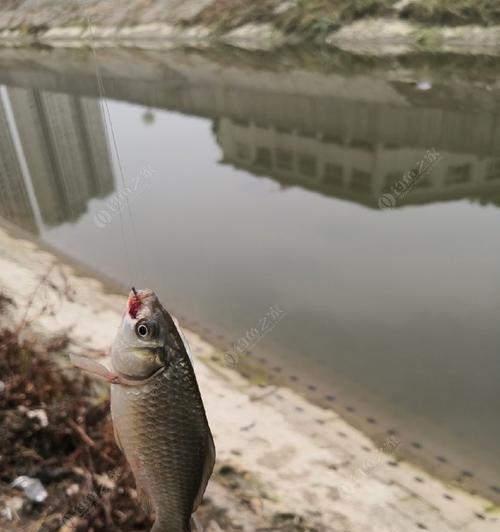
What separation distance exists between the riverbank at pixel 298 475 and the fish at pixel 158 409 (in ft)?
4.49

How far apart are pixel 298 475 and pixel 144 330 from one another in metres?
2.62

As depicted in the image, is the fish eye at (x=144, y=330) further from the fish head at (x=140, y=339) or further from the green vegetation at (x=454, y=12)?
the green vegetation at (x=454, y=12)

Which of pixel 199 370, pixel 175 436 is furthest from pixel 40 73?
pixel 175 436

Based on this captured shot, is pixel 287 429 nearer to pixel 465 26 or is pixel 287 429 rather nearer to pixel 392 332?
pixel 392 332

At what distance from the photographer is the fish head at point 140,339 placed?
6.75ft

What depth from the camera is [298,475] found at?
420 centimetres

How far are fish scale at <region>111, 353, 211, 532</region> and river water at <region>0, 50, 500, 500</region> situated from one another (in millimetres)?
1628

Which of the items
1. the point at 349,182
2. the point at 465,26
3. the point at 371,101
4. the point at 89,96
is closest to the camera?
the point at 349,182

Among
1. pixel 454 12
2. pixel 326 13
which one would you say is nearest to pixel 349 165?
pixel 454 12

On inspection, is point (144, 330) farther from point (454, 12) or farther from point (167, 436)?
point (454, 12)

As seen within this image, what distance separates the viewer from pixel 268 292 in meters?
7.46

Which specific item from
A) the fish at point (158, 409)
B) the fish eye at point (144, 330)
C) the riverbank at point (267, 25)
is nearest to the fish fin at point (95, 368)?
the fish at point (158, 409)

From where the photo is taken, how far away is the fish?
6.80 ft

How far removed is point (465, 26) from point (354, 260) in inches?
835
